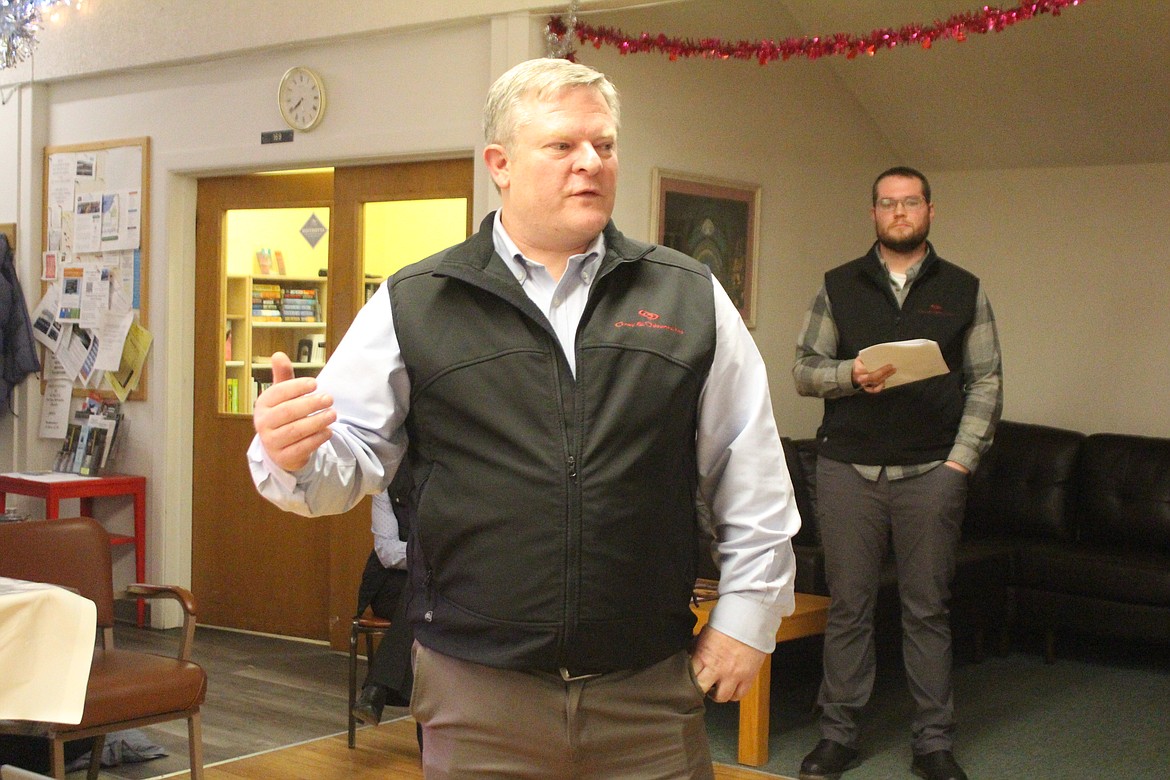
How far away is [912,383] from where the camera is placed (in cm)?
371

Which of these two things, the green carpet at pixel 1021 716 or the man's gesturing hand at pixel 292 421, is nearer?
the man's gesturing hand at pixel 292 421

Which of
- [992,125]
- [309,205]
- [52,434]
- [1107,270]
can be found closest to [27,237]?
[52,434]

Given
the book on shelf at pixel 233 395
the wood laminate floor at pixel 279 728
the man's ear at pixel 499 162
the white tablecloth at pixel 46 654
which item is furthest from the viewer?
the book on shelf at pixel 233 395

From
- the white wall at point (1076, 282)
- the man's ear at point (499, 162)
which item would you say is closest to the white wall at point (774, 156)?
the white wall at point (1076, 282)

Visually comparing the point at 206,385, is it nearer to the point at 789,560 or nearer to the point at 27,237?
the point at 27,237

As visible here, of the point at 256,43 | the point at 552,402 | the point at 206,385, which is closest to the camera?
the point at 552,402

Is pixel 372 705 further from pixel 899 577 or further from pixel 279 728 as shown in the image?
pixel 899 577

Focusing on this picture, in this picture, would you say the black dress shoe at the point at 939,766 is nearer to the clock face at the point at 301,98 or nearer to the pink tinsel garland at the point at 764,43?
the pink tinsel garland at the point at 764,43

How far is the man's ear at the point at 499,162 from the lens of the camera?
1.80 metres

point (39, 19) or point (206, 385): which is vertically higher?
point (39, 19)

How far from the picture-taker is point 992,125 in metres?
6.00

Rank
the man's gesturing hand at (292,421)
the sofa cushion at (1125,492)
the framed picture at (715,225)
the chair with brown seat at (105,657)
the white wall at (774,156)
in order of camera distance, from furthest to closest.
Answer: the sofa cushion at (1125,492), the framed picture at (715,225), the white wall at (774,156), the chair with brown seat at (105,657), the man's gesturing hand at (292,421)

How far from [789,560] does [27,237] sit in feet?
17.8

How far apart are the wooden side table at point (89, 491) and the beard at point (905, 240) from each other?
3654mm
